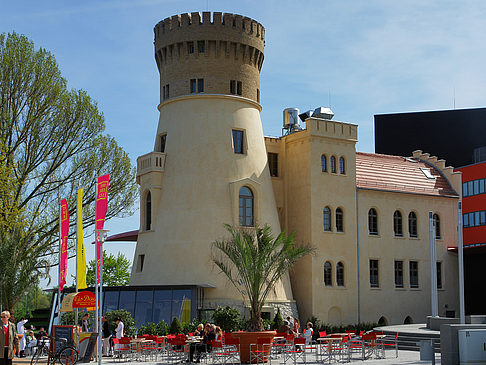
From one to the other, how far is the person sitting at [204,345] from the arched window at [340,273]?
62.1 feet

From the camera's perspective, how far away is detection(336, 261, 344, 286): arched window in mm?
45438

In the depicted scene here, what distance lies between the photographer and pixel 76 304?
26438 mm

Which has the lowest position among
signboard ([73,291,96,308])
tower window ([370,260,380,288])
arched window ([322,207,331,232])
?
signboard ([73,291,96,308])

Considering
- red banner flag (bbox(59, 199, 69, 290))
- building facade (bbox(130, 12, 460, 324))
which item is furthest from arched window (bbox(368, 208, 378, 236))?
red banner flag (bbox(59, 199, 69, 290))

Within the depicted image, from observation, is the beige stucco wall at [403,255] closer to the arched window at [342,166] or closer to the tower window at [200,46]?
the arched window at [342,166]

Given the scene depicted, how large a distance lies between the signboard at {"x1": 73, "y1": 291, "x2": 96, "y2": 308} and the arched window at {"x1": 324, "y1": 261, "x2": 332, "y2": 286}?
2118 centimetres

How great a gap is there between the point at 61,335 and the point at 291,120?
29.1 m

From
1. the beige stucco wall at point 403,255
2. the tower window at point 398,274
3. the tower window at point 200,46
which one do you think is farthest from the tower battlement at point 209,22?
the tower window at point 398,274

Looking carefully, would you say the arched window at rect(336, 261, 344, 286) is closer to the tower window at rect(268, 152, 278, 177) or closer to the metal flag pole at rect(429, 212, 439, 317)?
the tower window at rect(268, 152, 278, 177)

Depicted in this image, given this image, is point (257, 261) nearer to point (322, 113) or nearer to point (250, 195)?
point (250, 195)

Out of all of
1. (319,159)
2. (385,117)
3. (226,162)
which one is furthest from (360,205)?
(385,117)

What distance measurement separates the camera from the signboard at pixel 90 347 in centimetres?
2591

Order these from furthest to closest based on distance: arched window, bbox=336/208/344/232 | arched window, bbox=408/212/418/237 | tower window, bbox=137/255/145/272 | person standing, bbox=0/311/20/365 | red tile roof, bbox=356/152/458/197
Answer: arched window, bbox=408/212/418/237 < red tile roof, bbox=356/152/458/197 < arched window, bbox=336/208/344/232 < tower window, bbox=137/255/145/272 < person standing, bbox=0/311/20/365

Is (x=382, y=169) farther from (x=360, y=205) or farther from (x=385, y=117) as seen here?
(x=385, y=117)
